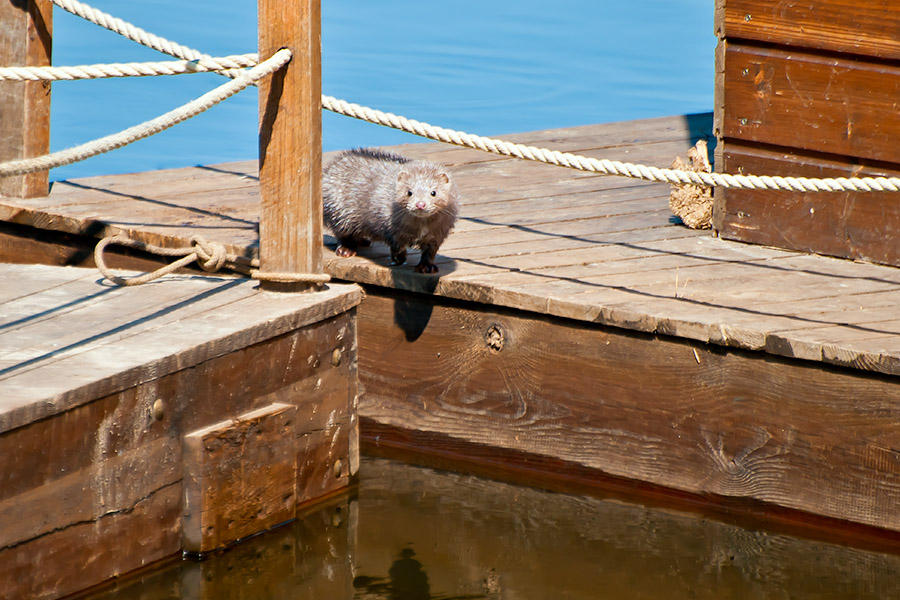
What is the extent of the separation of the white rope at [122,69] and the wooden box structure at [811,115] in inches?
86.7

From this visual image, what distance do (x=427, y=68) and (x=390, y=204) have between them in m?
10.3

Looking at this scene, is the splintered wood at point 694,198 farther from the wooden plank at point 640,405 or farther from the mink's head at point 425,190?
the wooden plank at point 640,405

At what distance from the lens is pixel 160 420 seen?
13.6ft

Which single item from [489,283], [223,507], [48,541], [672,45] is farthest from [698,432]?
[672,45]

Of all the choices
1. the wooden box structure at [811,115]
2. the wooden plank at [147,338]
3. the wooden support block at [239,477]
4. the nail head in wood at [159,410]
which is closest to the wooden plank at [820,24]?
the wooden box structure at [811,115]

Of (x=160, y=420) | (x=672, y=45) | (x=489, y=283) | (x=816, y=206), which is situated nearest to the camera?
(x=160, y=420)

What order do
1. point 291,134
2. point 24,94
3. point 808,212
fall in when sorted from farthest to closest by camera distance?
point 24,94, point 808,212, point 291,134

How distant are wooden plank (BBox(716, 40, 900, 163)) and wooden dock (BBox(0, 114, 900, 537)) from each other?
Answer: 0.52m


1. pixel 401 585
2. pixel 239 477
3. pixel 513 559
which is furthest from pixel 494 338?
pixel 239 477

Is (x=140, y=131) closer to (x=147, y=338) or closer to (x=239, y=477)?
(x=147, y=338)

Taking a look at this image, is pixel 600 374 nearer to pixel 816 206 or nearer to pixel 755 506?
pixel 755 506

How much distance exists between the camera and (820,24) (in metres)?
5.32

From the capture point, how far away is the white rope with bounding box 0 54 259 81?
12.8 feet

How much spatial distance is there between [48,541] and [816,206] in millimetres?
3448
